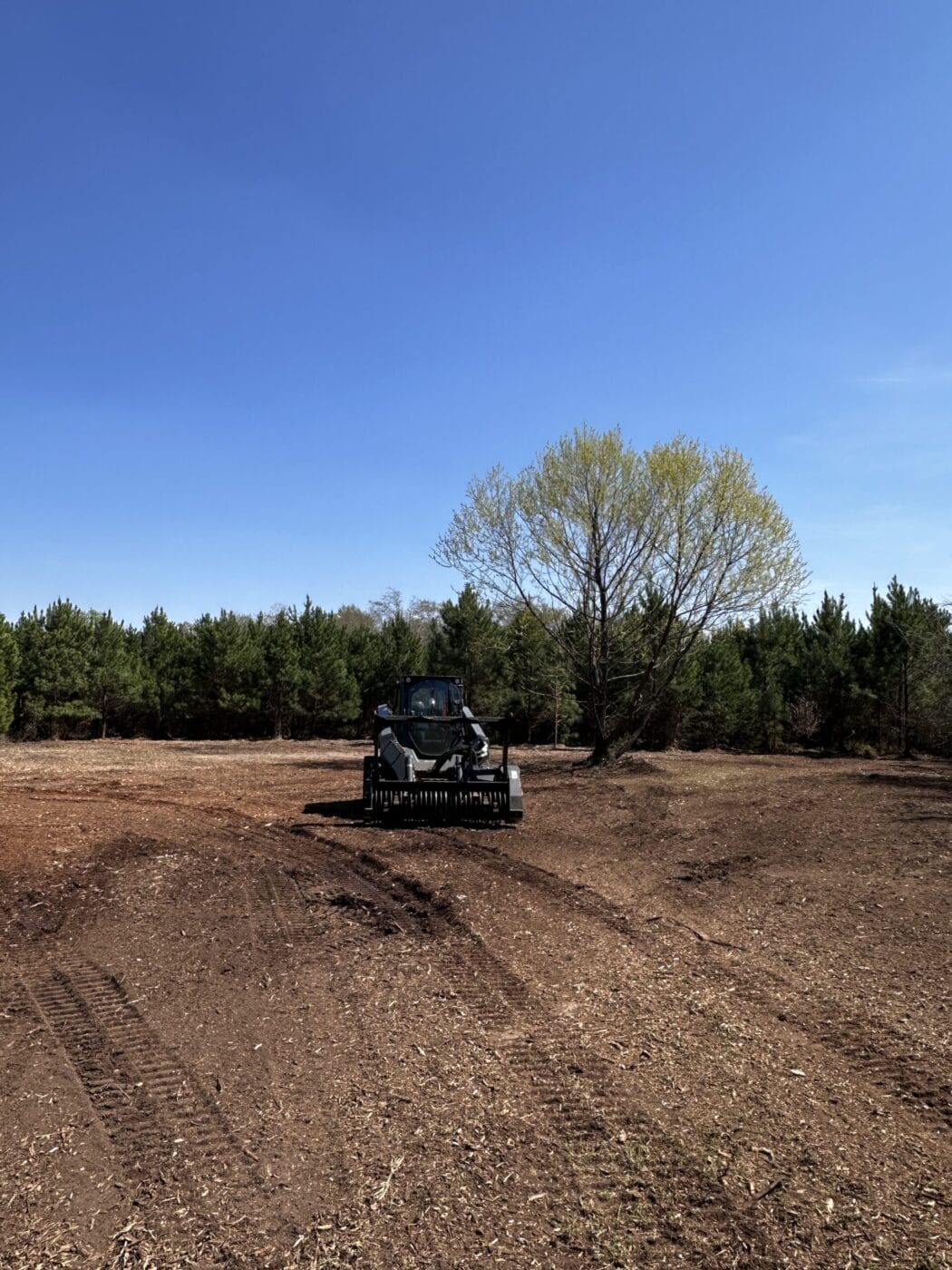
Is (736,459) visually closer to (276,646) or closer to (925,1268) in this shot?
(925,1268)

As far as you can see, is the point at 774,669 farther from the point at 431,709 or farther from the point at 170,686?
the point at 170,686

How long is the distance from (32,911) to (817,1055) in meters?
6.35

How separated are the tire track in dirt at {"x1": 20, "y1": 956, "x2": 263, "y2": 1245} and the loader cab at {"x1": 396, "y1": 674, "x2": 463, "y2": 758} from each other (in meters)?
7.48

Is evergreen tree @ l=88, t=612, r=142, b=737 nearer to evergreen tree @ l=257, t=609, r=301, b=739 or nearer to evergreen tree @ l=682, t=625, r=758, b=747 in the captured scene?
evergreen tree @ l=257, t=609, r=301, b=739

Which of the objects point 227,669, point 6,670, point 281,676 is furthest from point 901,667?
point 6,670

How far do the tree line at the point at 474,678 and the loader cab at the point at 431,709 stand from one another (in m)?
8.21

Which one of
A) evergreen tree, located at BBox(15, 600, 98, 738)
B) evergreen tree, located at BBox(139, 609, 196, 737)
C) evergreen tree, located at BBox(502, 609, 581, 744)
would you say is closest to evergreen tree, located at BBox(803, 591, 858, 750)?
evergreen tree, located at BBox(502, 609, 581, 744)

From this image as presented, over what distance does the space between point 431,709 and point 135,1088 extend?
1026 centimetres

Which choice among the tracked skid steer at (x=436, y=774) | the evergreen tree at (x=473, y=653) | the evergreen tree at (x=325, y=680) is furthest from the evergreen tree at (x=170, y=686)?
the tracked skid steer at (x=436, y=774)

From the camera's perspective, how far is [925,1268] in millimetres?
2760

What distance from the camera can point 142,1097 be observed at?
3.93 metres

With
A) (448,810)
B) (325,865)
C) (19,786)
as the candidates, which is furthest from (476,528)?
(325,865)

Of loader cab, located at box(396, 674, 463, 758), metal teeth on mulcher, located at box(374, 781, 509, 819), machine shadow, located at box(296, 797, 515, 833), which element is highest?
loader cab, located at box(396, 674, 463, 758)

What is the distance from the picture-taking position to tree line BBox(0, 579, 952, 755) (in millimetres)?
28000
